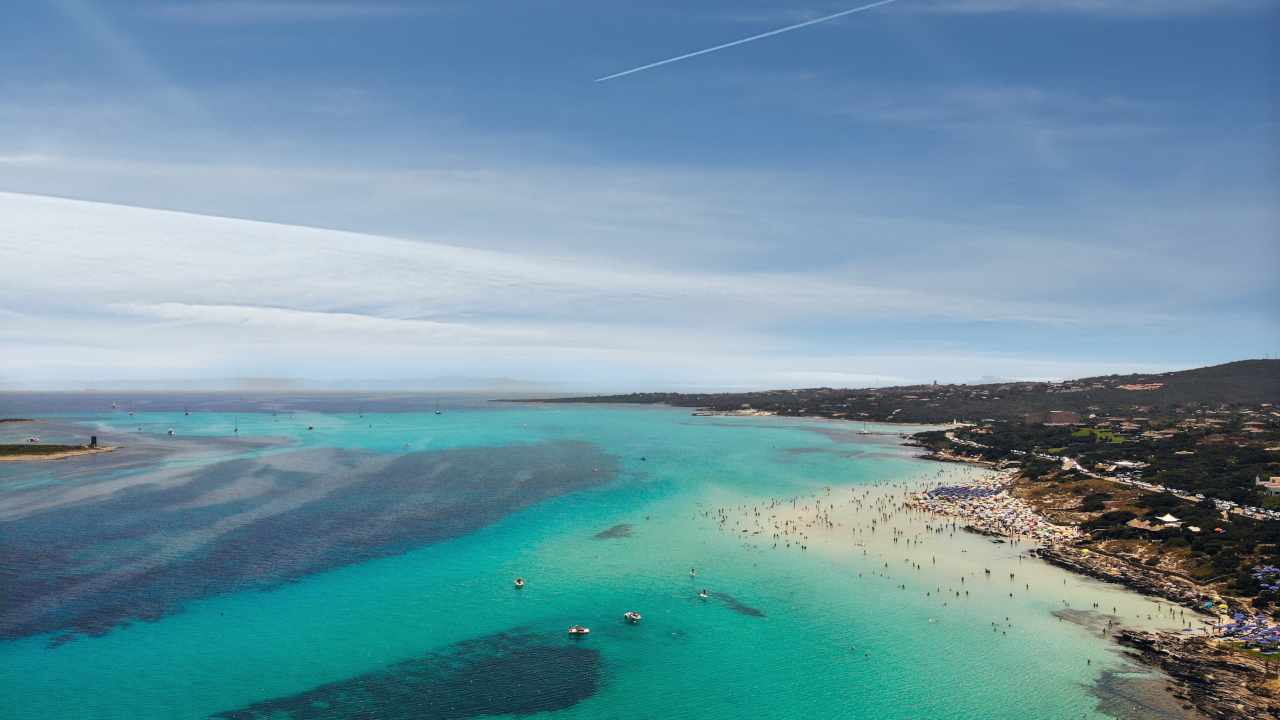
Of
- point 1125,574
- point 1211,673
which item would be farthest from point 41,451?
point 1125,574

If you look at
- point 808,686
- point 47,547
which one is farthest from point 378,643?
point 47,547

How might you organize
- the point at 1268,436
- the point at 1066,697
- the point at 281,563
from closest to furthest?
the point at 1066,697 < the point at 281,563 < the point at 1268,436

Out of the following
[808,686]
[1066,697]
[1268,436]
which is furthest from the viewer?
[1268,436]

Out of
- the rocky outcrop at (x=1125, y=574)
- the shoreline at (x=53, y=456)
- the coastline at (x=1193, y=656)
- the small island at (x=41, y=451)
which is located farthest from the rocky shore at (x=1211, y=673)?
the small island at (x=41, y=451)

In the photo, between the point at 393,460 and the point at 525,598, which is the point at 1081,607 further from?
the point at 393,460

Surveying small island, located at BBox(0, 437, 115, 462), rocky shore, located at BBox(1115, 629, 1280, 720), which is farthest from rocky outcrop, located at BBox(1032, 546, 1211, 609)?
small island, located at BBox(0, 437, 115, 462)

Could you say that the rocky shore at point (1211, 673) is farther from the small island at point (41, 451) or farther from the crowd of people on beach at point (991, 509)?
the small island at point (41, 451)
